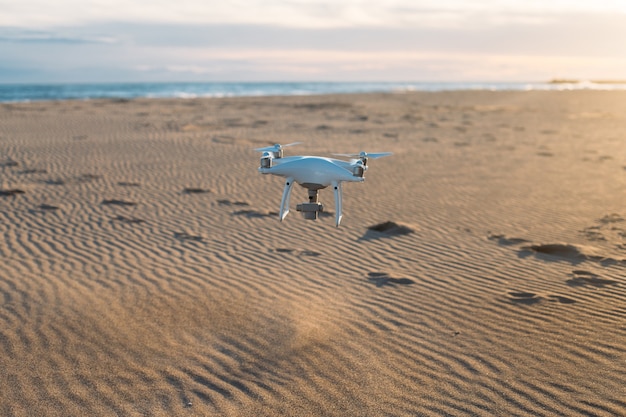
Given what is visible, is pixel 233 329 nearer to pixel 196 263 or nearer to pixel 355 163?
pixel 196 263

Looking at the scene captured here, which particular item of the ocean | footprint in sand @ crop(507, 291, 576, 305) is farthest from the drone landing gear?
the ocean

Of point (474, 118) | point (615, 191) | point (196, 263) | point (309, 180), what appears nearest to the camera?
point (309, 180)

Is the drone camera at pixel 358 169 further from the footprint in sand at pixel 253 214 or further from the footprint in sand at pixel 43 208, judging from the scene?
the footprint in sand at pixel 43 208

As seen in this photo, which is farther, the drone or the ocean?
the ocean

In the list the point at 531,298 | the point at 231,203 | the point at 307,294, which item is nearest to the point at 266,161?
the point at 307,294

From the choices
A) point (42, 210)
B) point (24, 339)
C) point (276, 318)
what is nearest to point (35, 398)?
point (24, 339)

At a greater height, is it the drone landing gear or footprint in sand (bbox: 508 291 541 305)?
the drone landing gear

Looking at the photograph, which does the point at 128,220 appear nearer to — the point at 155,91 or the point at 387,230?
the point at 387,230

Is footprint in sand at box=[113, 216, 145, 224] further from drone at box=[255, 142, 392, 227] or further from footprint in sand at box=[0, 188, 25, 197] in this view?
drone at box=[255, 142, 392, 227]
